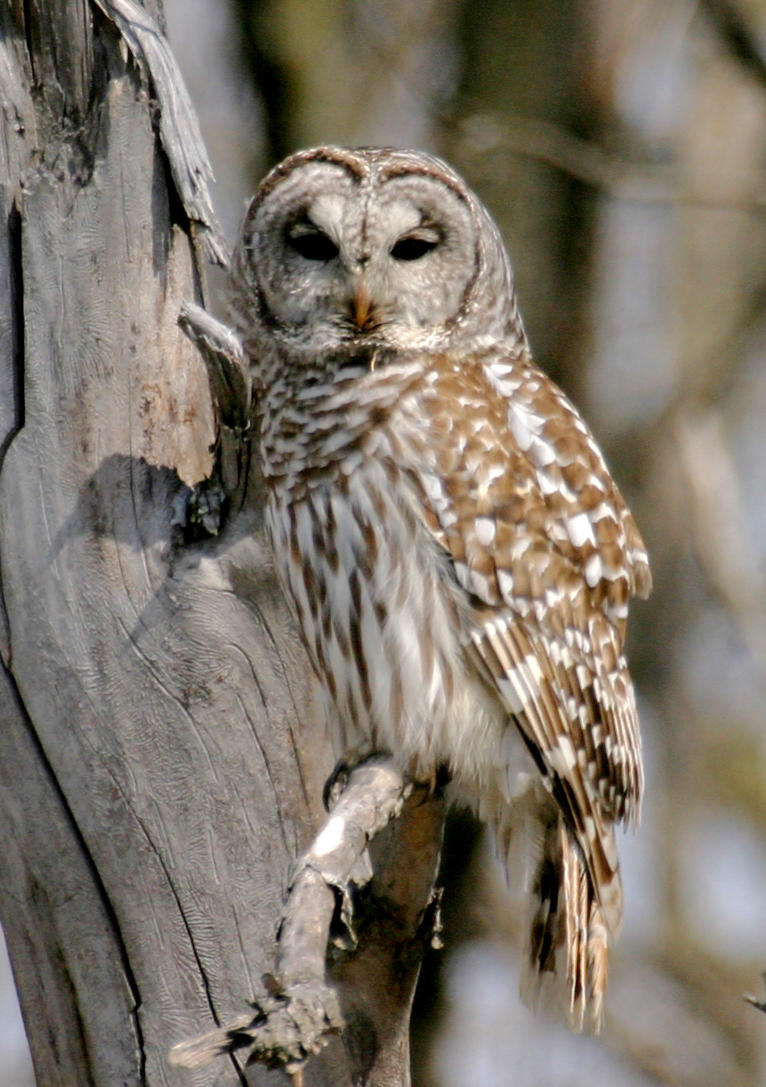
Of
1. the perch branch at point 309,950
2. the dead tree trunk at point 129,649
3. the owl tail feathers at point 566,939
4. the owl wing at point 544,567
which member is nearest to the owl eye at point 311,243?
the dead tree trunk at point 129,649

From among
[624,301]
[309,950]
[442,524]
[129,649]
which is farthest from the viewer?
[624,301]

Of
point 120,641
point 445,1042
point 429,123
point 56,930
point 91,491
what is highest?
point 429,123

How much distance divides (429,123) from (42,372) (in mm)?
3393

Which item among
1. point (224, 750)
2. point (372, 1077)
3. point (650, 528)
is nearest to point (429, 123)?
point (650, 528)

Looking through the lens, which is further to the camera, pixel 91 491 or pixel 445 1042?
pixel 445 1042

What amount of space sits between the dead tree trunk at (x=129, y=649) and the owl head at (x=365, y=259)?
0.85 feet

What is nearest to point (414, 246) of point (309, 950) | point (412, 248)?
point (412, 248)

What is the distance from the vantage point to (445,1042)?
714cm

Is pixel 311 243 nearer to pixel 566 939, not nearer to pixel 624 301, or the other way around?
pixel 566 939

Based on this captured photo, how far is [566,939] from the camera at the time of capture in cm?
394

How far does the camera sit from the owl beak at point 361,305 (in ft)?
12.4

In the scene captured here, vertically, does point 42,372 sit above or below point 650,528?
below

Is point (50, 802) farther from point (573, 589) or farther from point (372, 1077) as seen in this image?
point (573, 589)

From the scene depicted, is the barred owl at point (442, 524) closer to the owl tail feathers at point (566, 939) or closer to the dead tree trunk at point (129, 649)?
the owl tail feathers at point (566, 939)
